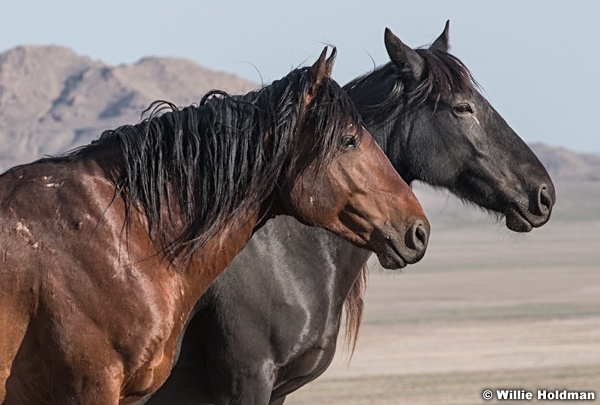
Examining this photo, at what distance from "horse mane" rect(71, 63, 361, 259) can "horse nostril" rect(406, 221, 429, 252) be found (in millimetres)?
482

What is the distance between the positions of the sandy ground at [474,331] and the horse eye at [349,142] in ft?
6.37

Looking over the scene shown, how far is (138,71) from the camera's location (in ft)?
511

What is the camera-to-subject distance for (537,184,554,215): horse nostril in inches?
259

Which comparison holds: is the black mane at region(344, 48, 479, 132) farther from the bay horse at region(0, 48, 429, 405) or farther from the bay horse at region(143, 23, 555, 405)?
the bay horse at region(0, 48, 429, 405)

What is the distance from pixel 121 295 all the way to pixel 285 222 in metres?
1.90

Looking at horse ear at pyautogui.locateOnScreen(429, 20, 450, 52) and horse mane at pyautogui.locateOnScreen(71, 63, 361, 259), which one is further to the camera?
horse ear at pyautogui.locateOnScreen(429, 20, 450, 52)

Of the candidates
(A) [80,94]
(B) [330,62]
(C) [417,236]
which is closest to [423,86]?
(B) [330,62]

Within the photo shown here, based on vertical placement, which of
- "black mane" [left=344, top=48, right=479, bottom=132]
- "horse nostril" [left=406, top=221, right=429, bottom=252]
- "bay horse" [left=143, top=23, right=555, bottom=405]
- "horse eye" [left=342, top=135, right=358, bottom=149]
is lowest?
"bay horse" [left=143, top=23, right=555, bottom=405]

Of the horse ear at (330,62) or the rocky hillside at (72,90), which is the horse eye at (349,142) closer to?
the horse ear at (330,62)

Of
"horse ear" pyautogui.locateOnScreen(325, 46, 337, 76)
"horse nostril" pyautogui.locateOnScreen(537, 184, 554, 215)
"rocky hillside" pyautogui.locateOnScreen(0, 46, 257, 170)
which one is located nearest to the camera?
"horse ear" pyautogui.locateOnScreen(325, 46, 337, 76)

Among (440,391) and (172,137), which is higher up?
(172,137)

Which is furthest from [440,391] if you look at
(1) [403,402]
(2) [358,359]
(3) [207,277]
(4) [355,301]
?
(3) [207,277]

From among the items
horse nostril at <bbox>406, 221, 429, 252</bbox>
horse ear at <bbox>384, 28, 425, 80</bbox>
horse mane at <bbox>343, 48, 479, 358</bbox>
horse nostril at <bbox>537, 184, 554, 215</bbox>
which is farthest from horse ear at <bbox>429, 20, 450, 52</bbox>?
horse nostril at <bbox>406, 221, 429, 252</bbox>

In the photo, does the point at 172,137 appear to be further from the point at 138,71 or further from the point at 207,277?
the point at 138,71
